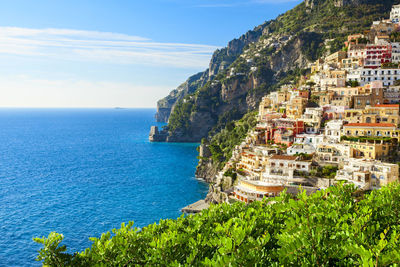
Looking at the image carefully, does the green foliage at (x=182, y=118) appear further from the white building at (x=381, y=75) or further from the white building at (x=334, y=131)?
the white building at (x=334, y=131)

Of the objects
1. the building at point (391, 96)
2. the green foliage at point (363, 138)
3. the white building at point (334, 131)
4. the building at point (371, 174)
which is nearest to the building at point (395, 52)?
the building at point (391, 96)

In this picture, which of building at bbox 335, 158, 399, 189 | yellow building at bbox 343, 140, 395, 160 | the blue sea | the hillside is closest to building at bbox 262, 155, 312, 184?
building at bbox 335, 158, 399, 189

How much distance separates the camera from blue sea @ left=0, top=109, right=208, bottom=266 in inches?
1823

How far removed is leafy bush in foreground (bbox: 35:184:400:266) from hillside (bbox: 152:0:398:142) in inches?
3809

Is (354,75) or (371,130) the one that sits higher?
(354,75)

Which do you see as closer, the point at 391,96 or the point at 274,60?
the point at 391,96

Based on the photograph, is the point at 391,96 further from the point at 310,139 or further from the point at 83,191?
the point at 83,191

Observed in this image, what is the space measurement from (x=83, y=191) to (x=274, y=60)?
94.8 metres

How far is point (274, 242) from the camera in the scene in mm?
14586

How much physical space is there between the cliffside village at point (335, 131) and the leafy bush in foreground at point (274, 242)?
24.2 m

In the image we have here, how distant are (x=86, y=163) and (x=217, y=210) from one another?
84961mm

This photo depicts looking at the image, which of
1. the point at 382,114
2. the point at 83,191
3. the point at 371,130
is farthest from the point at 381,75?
the point at 83,191

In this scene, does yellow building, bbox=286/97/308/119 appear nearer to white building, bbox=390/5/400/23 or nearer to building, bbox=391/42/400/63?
building, bbox=391/42/400/63

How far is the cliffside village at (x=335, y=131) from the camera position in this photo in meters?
43.3
